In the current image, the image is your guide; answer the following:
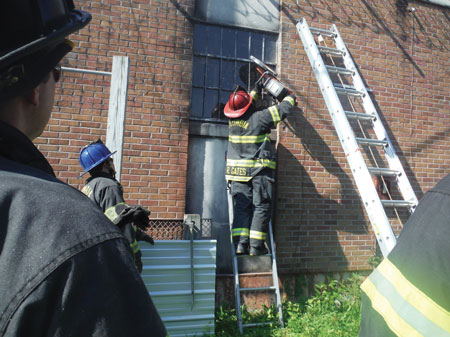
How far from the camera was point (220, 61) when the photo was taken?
4996mm

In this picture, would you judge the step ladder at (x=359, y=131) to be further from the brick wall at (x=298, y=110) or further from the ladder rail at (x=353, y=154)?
the brick wall at (x=298, y=110)

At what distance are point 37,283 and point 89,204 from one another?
17cm

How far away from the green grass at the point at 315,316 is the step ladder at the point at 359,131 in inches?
47.4

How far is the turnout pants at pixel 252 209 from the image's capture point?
4105 mm

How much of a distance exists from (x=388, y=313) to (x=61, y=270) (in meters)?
0.79

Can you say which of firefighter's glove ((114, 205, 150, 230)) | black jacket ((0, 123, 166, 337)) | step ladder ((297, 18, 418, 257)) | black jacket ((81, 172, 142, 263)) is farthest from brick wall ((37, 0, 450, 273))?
black jacket ((0, 123, 166, 337))

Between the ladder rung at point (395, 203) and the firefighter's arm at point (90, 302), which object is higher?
the ladder rung at point (395, 203)

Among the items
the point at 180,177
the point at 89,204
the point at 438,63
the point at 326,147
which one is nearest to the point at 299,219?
the point at 326,147

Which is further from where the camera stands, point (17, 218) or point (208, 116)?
point (208, 116)

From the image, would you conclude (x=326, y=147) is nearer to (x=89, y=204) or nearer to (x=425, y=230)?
(x=425, y=230)

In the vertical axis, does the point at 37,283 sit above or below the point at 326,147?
below

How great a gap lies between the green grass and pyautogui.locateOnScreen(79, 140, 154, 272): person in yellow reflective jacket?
1.46m

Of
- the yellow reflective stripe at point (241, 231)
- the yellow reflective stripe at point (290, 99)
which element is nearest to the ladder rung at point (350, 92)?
the yellow reflective stripe at point (290, 99)

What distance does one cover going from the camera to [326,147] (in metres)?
5.07
